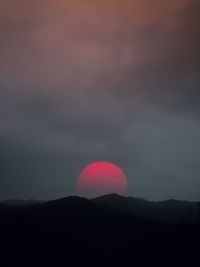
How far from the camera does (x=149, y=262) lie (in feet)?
225

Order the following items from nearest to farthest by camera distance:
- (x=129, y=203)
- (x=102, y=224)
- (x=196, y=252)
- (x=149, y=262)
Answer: (x=149, y=262)
(x=196, y=252)
(x=102, y=224)
(x=129, y=203)

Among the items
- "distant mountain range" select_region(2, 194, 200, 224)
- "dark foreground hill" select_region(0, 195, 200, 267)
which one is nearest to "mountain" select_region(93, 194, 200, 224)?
"distant mountain range" select_region(2, 194, 200, 224)

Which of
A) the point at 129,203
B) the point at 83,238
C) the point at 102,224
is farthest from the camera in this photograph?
the point at 129,203

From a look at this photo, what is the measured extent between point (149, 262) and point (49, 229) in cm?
2721

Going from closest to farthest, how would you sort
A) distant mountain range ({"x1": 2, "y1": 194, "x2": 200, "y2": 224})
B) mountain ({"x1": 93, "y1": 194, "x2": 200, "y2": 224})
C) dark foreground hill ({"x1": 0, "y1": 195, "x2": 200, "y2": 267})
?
dark foreground hill ({"x1": 0, "y1": 195, "x2": 200, "y2": 267})
distant mountain range ({"x1": 2, "y1": 194, "x2": 200, "y2": 224})
mountain ({"x1": 93, "y1": 194, "x2": 200, "y2": 224})

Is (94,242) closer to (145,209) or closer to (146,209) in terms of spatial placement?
(145,209)

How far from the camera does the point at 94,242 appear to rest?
7856 cm

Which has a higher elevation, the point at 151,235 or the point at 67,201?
the point at 67,201

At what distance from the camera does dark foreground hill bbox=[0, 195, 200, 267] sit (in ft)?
232

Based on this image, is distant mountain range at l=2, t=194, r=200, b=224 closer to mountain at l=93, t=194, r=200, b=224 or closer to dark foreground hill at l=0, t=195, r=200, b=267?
mountain at l=93, t=194, r=200, b=224

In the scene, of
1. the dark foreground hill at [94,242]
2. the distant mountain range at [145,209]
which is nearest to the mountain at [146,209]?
the distant mountain range at [145,209]

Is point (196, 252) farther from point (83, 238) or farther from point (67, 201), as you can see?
point (67, 201)

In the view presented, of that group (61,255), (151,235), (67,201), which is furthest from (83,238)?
(67,201)

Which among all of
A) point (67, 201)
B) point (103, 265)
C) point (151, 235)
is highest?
point (67, 201)
